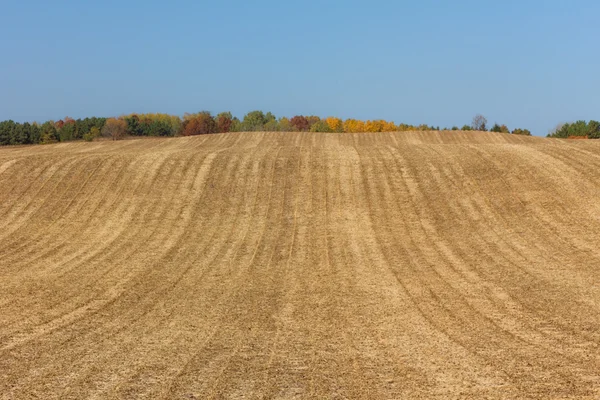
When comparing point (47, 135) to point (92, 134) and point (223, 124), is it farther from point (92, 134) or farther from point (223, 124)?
point (223, 124)

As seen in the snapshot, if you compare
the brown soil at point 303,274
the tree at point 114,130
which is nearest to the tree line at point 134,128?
the tree at point 114,130

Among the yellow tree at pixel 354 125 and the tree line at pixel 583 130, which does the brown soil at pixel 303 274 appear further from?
the yellow tree at pixel 354 125

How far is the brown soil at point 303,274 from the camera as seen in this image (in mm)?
13211

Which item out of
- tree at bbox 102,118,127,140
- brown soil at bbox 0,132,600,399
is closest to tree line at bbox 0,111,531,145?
tree at bbox 102,118,127,140

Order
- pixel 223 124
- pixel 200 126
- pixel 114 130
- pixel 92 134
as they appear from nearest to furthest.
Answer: pixel 114 130 < pixel 92 134 < pixel 200 126 < pixel 223 124

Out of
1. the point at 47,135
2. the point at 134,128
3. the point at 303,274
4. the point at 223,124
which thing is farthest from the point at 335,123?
the point at 303,274

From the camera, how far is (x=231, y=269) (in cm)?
2527

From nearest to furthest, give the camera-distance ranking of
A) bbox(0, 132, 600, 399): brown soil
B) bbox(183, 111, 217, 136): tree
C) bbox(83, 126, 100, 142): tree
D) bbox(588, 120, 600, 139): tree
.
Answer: bbox(0, 132, 600, 399): brown soil → bbox(588, 120, 600, 139): tree → bbox(83, 126, 100, 142): tree → bbox(183, 111, 217, 136): tree

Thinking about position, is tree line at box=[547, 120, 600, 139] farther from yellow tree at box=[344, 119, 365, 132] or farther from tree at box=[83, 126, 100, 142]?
tree at box=[83, 126, 100, 142]

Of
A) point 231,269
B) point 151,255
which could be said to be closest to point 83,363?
point 231,269

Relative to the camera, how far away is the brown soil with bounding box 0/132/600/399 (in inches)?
520

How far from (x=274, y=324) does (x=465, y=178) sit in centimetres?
2501

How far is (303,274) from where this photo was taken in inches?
956

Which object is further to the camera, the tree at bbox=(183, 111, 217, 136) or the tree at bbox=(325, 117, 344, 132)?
the tree at bbox=(325, 117, 344, 132)
